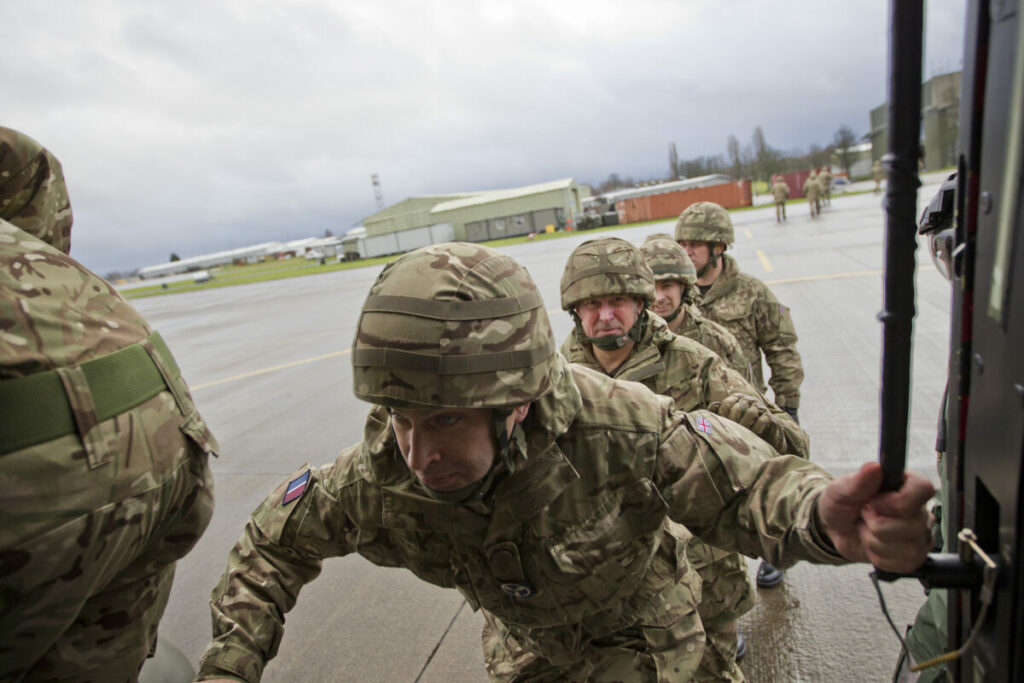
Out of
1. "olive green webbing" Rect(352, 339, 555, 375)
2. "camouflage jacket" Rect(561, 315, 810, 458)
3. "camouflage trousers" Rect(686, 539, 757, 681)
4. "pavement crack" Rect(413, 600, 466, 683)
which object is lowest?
"pavement crack" Rect(413, 600, 466, 683)

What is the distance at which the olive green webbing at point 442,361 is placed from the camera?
166cm

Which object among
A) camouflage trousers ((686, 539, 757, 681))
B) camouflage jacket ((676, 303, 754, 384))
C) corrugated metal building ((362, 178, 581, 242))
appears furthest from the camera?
corrugated metal building ((362, 178, 581, 242))

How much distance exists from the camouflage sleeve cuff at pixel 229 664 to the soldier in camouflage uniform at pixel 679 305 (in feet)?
9.20

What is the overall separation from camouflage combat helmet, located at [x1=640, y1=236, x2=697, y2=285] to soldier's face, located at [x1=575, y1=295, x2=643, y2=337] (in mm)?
698

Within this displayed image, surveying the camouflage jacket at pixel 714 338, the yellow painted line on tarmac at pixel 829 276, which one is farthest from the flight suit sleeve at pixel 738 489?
the yellow painted line on tarmac at pixel 829 276

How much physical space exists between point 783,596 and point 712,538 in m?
2.21

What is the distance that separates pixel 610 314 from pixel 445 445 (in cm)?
170

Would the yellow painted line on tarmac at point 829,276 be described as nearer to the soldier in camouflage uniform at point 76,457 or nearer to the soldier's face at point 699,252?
the soldier's face at point 699,252

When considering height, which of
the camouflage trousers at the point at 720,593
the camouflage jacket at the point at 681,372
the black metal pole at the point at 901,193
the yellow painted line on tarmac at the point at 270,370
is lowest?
the yellow painted line on tarmac at the point at 270,370

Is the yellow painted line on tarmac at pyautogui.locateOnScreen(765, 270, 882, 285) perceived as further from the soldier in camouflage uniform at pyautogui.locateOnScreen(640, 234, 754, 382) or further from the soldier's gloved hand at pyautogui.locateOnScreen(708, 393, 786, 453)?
the soldier's gloved hand at pyautogui.locateOnScreen(708, 393, 786, 453)

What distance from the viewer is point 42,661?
5.08 feet

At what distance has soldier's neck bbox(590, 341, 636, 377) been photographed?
10.7 feet

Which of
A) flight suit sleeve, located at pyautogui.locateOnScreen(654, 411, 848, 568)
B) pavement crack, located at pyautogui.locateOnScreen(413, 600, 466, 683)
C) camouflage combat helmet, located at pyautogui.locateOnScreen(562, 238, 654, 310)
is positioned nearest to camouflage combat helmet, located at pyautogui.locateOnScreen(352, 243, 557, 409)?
flight suit sleeve, located at pyautogui.locateOnScreen(654, 411, 848, 568)

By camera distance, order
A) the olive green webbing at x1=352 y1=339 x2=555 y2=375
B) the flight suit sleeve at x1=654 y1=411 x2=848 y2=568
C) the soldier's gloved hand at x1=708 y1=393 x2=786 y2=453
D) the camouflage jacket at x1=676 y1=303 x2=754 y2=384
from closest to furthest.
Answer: the flight suit sleeve at x1=654 y1=411 x2=848 y2=568
the olive green webbing at x1=352 y1=339 x2=555 y2=375
the soldier's gloved hand at x1=708 y1=393 x2=786 y2=453
the camouflage jacket at x1=676 y1=303 x2=754 y2=384
